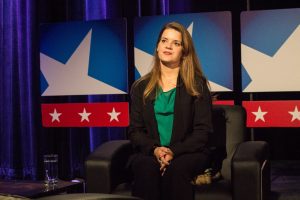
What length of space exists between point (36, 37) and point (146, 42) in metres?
1.29

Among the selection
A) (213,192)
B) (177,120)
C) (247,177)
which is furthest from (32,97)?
(247,177)

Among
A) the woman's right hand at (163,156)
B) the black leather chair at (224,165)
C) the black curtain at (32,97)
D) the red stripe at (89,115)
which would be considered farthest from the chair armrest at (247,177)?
the black curtain at (32,97)

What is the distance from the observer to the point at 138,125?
2.83m

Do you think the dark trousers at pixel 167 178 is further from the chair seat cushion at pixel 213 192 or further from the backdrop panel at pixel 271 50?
the backdrop panel at pixel 271 50

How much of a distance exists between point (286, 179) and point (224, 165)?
64.4 inches

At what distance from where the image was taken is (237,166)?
240cm

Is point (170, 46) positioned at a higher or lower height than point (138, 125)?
higher

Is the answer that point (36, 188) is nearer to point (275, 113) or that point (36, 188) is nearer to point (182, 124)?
point (182, 124)

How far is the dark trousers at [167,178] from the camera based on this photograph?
2457 mm

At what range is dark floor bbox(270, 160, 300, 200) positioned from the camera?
3.70 m

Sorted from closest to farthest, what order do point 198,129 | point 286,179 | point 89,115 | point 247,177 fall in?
point 247,177, point 198,129, point 89,115, point 286,179

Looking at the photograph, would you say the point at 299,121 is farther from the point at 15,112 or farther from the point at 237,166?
the point at 15,112

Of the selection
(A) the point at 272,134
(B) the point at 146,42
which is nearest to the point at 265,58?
(B) the point at 146,42

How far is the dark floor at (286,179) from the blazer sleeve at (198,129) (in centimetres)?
96
